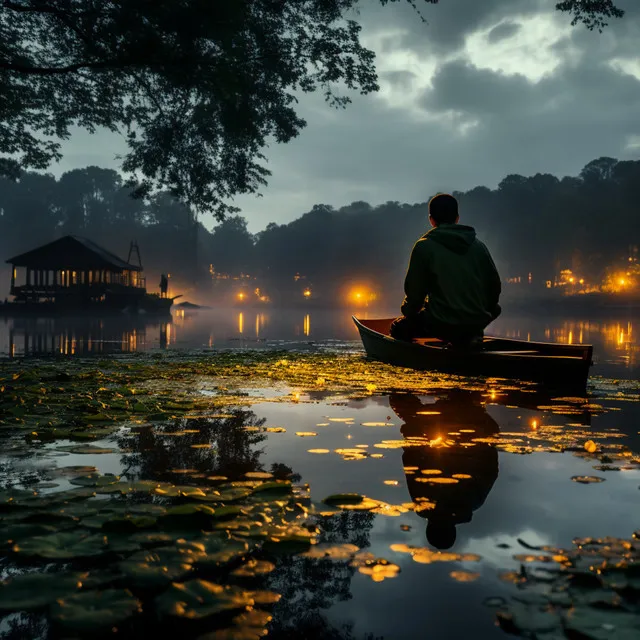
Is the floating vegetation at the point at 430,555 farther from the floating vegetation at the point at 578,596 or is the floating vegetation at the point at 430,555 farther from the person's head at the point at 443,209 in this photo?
the person's head at the point at 443,209

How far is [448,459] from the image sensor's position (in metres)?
4.23

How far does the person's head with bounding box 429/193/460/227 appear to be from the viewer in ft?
28.7

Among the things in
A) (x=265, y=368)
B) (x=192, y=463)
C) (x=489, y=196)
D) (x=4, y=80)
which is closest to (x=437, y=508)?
(x=192, y=463)

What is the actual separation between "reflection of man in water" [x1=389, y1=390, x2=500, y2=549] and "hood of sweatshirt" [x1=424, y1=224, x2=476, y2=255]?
2.28 meters

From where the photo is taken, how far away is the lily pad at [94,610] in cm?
193

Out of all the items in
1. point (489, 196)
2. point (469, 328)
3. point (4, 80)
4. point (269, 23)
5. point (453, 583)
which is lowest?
point (453, 583)

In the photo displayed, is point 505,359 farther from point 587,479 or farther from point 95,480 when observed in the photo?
point 95,480

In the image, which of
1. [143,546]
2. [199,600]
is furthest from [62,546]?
[199,600]

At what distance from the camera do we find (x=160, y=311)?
5366cm

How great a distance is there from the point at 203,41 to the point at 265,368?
692 cm

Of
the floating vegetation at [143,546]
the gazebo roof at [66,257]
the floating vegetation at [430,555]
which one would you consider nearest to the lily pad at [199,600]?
the floating vegetation at [143,546]

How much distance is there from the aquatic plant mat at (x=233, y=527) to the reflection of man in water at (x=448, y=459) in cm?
3

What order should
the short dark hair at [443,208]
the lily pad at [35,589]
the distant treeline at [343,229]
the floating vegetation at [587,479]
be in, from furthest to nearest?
the distant treeline at [343,229]
the short dark hair at [443,208]
the floating vegetation at [587,479]
the lily pad at [35,589]

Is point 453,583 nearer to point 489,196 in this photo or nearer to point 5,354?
point 5,354
